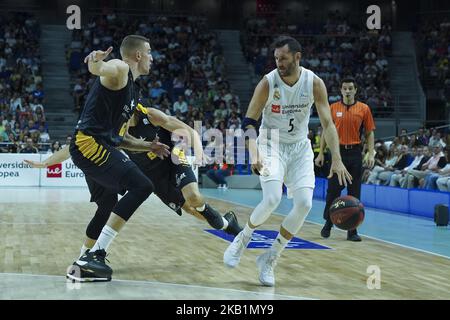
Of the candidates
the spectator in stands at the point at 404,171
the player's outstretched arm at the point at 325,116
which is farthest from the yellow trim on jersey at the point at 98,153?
the spectator in stands at the point at 404,171

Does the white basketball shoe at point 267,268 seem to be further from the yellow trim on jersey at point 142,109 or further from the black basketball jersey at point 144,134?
the yellow trim on jersey at point 142,109

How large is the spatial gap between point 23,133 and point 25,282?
17120mm

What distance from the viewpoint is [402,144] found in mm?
16344

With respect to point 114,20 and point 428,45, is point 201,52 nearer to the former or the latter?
point 114,20

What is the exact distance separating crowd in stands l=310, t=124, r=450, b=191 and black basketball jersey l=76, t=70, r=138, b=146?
8.29 metres

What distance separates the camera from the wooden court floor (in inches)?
225

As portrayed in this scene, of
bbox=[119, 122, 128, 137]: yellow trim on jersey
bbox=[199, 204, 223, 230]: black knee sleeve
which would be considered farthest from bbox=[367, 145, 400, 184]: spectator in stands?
bbox=[119, 122, 128, 137]: yellow trim on jersey

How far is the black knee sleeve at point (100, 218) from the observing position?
612 centimetres

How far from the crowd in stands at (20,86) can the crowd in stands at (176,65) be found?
1.44 metres

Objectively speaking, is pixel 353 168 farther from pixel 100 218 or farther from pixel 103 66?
pixel 103 66

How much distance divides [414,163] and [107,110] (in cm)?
1041

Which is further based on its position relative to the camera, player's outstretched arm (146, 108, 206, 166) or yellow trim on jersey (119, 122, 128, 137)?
player's outstretched arm (146, 108, 206, 166)

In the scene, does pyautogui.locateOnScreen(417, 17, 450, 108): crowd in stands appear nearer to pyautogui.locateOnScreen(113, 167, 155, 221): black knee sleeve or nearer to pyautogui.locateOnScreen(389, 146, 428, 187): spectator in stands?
pyautogui.locateOnScreen(389, 146, 428, 187): spectator in stands

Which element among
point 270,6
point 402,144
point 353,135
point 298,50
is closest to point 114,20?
point 270,6
